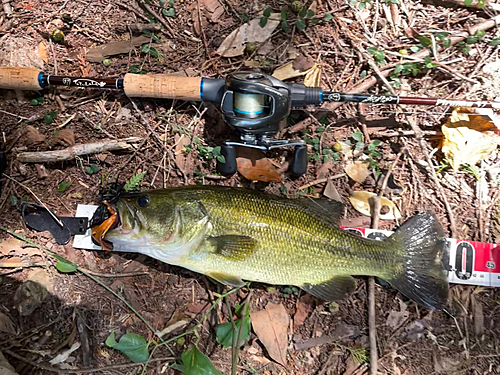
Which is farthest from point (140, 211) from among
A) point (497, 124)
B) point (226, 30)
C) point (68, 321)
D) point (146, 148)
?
point (497, 124)

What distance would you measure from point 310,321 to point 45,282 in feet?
7.93

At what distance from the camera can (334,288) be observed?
3.03 m

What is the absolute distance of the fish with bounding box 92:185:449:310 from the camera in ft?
9.05

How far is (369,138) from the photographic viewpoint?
11.4 ft

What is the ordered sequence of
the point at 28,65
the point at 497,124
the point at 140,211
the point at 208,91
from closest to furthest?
the point at 140,211, the point at 208,91, the point at 497,124, the point at 28,65

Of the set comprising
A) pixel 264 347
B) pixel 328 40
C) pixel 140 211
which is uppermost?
pixel 328 40

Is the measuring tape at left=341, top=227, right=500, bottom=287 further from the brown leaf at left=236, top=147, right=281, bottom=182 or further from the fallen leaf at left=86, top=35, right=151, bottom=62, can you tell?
the fallen leaf at left=86, top=35, right=151, bottom=62

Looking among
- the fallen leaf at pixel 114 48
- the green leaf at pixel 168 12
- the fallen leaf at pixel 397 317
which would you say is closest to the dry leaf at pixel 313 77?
the green leaf at pixel 168 12

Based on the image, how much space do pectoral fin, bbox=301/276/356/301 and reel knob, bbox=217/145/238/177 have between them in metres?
1.16

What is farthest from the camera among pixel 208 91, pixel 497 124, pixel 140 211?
Result: pixel 497 124

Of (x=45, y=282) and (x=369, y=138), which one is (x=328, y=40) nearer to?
(x=369, y=138)

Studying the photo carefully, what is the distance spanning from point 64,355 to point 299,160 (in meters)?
2.69

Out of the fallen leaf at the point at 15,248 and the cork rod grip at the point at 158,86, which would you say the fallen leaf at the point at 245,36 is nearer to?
the cork rod grip at the point at 158,86

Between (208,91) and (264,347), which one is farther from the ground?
(208,91)
